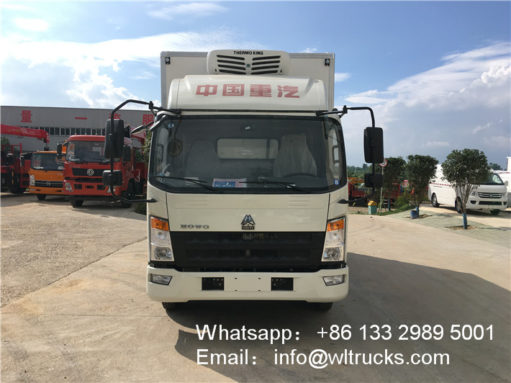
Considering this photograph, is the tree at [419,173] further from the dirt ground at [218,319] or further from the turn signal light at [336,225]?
the turn signal light at [336,225]

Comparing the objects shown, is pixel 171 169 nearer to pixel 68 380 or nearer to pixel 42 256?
pixel 68 380

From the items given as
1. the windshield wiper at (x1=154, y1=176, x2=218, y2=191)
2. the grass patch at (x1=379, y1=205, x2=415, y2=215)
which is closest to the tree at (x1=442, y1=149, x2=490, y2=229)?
the grass patch at (x1=379, y1=205, x2=415, y2=215)

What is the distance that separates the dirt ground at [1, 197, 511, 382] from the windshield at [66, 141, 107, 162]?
6396 millimetres

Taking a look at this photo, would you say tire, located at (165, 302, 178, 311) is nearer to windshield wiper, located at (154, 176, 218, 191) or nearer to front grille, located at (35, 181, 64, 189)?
windshield wiper, located at (154, 176, 218, 191)

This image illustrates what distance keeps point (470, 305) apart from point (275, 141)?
3.69 meters

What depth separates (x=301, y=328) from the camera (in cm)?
471

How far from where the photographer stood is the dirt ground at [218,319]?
12.1 ft

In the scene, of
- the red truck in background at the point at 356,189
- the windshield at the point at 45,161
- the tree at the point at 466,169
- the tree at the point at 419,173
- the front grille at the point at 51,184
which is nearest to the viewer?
the tree at the point at 466,169

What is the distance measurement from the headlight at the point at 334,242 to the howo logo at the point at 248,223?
77 centimetres

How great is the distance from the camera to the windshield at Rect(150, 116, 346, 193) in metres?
4.18

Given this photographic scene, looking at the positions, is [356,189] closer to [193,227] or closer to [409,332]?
[409,332]

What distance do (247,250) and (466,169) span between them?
11.5 m

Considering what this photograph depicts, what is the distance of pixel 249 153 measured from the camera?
441cm

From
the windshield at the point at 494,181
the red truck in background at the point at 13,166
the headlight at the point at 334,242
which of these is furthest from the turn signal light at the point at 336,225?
the red truck in background at the point at 13,166
